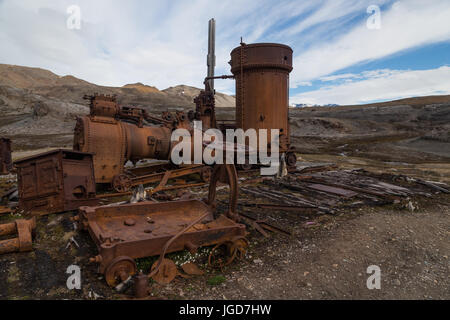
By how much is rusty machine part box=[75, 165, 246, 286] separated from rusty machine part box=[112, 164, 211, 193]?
3.02 meters

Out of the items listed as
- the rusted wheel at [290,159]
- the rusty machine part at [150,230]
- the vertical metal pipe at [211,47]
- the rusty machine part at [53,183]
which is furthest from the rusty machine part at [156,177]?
the vertical metal pipe at [211,47]

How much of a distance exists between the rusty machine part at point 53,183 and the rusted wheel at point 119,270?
3.11 metres

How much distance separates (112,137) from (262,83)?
614 centimetres

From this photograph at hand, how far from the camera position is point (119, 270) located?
11.0 ft

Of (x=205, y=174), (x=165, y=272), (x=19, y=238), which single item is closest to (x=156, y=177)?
(x=205, y=174)

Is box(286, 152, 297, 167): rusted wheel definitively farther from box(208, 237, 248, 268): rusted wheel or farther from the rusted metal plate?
box(208, 237, 248, 268): rusted wheel

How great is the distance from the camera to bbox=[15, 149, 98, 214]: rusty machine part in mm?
5645

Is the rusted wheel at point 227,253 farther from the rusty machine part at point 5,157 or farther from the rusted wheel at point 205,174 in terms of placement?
the rusty machine part at point 5,157

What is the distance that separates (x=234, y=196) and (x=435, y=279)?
10.3ft

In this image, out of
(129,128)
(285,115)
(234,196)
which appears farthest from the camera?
(285,115)
